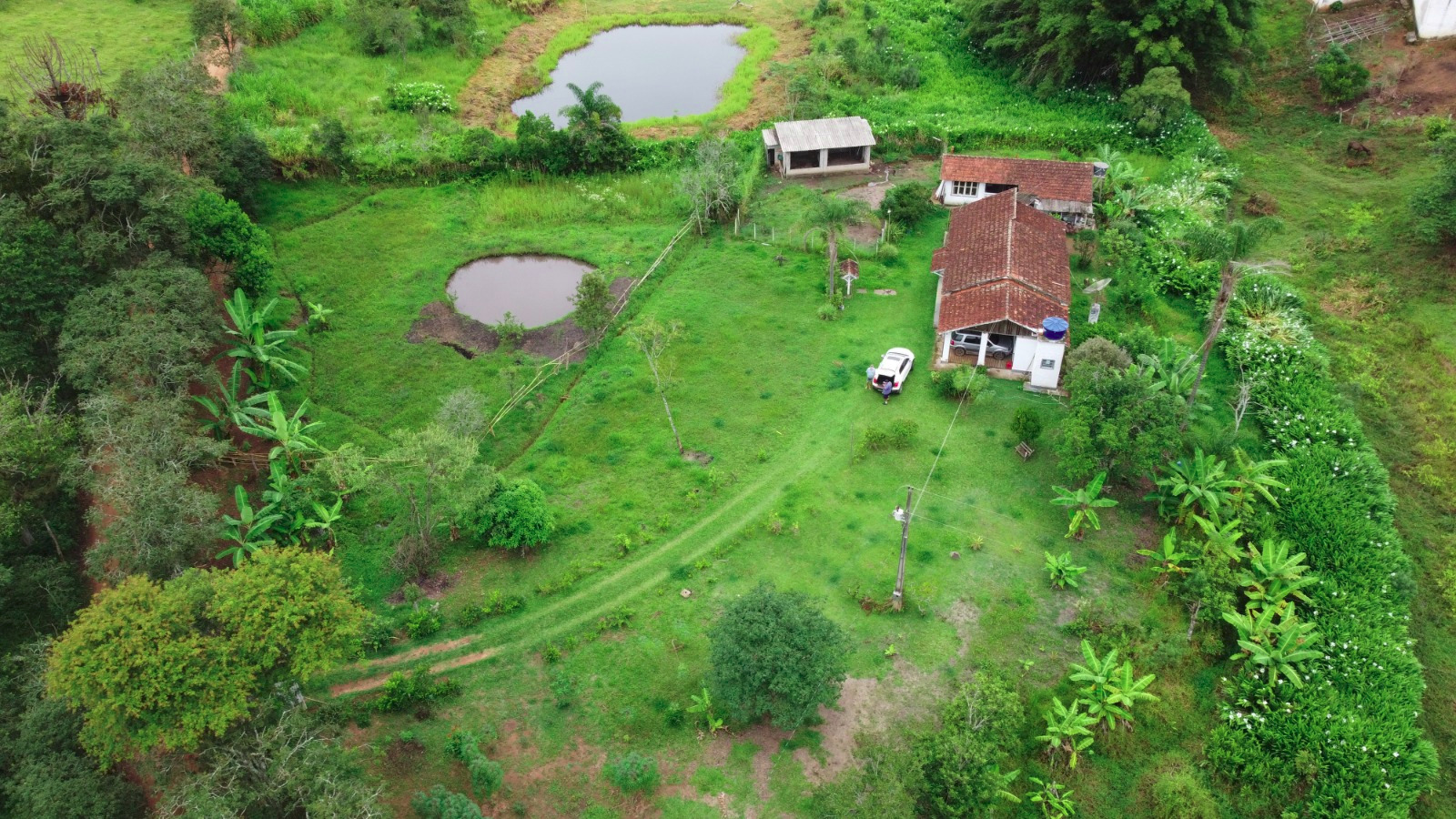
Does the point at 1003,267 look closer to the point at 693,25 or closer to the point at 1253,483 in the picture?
the point at 1253,483

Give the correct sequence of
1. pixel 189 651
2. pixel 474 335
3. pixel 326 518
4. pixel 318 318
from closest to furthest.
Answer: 1. pixel 189 651
2. pixel 326 518
3. pixel 318 318
4. pixel 474 335

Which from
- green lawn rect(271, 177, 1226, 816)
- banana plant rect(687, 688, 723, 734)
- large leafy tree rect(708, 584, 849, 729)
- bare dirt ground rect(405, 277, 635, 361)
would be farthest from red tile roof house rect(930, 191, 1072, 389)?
banana plant rect(687, 688, 723, 734)

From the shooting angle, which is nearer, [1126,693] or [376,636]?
[1126,693]

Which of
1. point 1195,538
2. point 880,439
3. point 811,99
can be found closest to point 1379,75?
point 811,99

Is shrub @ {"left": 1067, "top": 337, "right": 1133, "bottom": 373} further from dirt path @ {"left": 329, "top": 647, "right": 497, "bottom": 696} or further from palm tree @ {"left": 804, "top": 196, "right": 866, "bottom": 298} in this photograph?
dirt path @ {"left": 329, "top": 647, "right": 497, "bottom": 696}

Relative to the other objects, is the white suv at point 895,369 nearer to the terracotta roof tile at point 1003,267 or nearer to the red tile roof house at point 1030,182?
the terracotta roof tile at point 1003,267

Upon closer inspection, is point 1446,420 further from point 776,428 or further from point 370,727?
point 370,727

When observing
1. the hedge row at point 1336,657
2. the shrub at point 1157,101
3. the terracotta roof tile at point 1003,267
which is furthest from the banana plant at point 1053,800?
the shrub at point 1157,101

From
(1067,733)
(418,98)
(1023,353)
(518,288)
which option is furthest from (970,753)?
(418,98)
